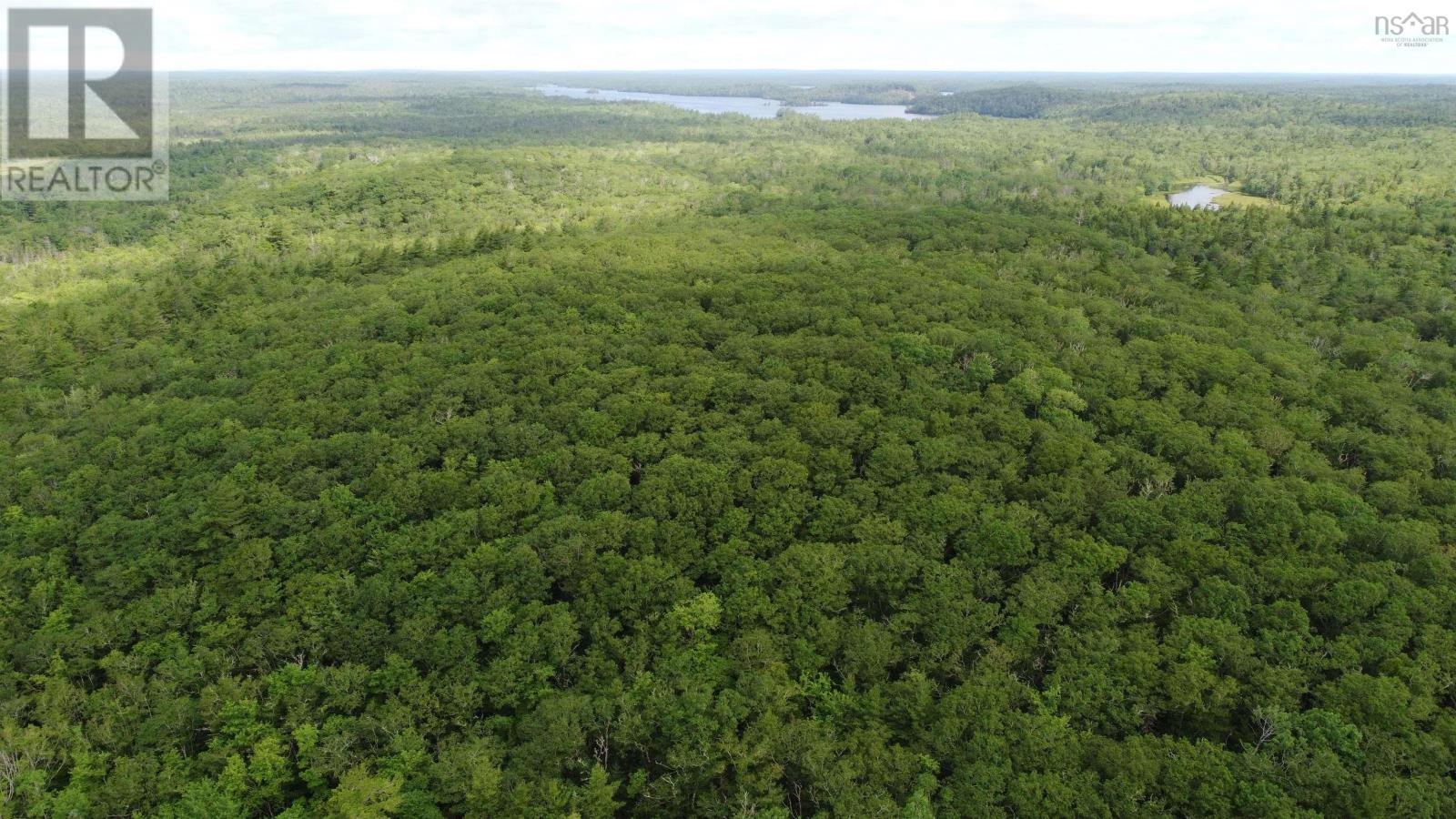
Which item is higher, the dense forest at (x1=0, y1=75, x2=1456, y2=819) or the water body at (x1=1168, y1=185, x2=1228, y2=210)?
the water body at (x1=1168, y1=185, x2=1228, y2=210)

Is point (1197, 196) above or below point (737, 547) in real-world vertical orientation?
above

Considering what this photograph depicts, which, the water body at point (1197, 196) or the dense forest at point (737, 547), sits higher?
the water body at point (1197, 196)

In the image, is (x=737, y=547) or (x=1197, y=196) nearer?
(x=737, y=547)

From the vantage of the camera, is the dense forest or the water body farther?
the water body

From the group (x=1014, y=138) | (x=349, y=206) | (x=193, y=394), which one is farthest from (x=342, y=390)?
(x=1014, y=138)
